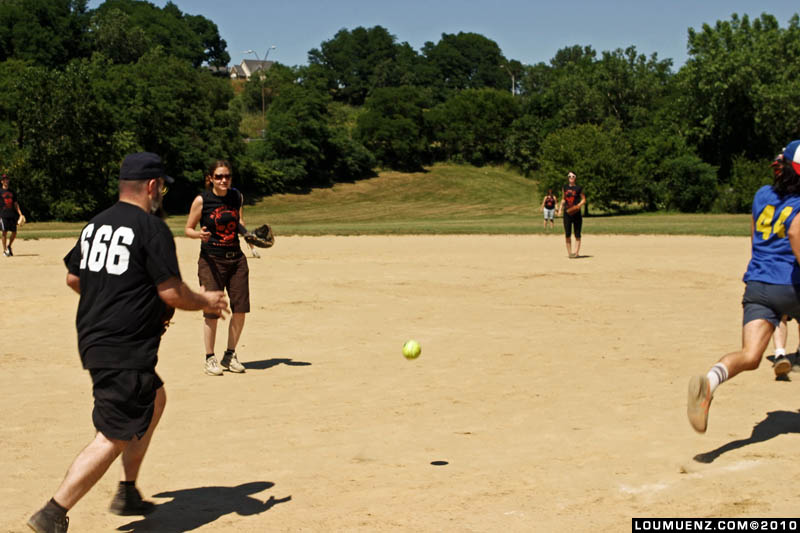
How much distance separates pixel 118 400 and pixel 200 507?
1.06 meters

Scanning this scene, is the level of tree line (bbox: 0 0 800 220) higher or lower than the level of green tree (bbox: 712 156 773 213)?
higher

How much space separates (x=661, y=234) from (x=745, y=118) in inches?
1512

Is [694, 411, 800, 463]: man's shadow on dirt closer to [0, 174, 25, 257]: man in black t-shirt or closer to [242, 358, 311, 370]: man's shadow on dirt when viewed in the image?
[242, 358, 311, 370]: man's shadow on dirt

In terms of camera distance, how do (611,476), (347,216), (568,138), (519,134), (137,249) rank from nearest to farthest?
(137,249)
(611,476)
(568,138)
(347,216)
(519,134)

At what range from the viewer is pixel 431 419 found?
7355 mm

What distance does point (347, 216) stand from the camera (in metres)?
64.8

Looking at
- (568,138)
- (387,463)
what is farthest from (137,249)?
(568,138)

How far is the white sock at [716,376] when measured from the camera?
5952 mm

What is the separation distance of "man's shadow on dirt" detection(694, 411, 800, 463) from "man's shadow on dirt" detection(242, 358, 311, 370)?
4983 millimetres

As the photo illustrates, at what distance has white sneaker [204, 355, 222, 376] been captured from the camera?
935cm

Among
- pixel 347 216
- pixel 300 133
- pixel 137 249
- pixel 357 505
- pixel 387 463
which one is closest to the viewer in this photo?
pixel 137 249

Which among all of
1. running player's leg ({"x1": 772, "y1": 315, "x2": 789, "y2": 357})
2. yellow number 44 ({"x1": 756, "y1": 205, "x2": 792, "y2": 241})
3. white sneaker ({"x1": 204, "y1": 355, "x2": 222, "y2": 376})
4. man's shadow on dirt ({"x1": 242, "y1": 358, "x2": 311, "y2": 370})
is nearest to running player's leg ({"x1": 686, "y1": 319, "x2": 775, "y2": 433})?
yellow number 44 ({"x1": 756, "y1": 205, "x2": 792, "y2": 241})

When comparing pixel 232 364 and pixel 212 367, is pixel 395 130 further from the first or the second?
pixel 212 367

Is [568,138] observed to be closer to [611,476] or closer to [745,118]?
[745,118]
